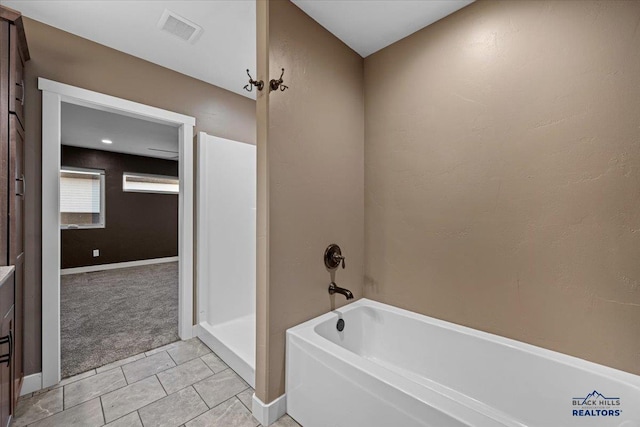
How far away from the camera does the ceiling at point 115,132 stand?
3.70 meters

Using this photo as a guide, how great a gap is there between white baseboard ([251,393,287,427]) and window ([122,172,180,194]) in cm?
603

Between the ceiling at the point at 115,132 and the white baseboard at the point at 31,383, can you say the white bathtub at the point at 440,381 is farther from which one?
the ceiling at the point at 115,132

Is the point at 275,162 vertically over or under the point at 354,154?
under

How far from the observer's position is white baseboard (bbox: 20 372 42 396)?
180 cm

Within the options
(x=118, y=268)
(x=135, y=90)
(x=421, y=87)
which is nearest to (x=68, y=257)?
(x=118, y=268)

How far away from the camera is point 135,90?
2.35 m

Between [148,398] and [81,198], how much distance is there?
552cm

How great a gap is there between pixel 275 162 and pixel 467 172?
1218 mm

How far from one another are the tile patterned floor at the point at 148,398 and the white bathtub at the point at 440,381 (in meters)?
0.44

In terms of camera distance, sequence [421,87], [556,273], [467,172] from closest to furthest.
A: [556,273]
[467,172]
[421,87]

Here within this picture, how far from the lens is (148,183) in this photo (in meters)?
6.37

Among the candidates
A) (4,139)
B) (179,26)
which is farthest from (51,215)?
(179,26)

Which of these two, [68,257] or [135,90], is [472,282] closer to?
[135,90]

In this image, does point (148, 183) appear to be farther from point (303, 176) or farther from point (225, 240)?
point (303, 176)
